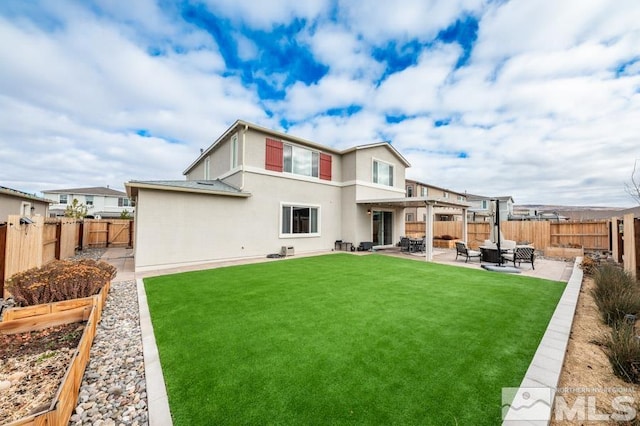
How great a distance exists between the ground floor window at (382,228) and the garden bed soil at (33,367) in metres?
14.1

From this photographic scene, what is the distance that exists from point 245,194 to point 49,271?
23.1 ft

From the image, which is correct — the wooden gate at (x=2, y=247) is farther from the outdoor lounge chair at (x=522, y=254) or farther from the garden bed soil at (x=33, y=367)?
the outdoor lounge chair at (x=522, y=254)

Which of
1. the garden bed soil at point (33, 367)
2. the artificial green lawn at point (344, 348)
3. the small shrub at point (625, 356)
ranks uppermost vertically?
the small shrub at point (625, 356)

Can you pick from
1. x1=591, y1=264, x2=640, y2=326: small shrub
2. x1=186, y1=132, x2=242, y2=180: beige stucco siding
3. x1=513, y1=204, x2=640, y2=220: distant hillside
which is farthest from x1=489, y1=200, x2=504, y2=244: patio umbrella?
x1=186, y1=132, x2=242, y2=180: beige stucco siding

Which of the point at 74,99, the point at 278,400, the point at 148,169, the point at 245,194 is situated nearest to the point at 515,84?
the point at 245,194

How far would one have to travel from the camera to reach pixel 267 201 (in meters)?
12.2

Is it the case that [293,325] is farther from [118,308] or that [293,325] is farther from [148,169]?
[148,169]

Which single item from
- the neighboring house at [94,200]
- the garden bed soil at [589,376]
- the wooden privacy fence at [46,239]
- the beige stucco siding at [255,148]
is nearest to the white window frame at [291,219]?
the beige stucco siding at [255,148]

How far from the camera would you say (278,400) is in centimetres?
238

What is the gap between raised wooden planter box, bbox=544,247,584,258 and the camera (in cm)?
1196

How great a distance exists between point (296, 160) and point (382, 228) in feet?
24.0

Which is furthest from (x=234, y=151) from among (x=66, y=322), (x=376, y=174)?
(x=66, y=322)

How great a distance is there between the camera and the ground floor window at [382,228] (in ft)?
52.5

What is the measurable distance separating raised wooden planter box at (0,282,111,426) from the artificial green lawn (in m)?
0.78
